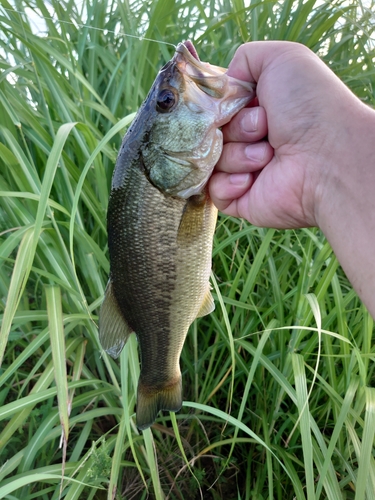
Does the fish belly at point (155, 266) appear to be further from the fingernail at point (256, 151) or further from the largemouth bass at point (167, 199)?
the fingernail at point (256, 151)

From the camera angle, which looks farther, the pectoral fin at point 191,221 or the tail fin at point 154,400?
the tail fin at point 154,400

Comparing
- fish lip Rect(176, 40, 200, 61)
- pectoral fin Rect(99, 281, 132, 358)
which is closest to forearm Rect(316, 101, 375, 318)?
fish lip Rect(176, 40, 200, 61)

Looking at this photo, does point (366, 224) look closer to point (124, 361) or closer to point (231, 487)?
point (124, 361)

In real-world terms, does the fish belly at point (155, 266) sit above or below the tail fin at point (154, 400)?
above

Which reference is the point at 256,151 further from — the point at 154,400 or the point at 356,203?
the point at 154,400

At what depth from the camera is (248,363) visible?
5.23ft

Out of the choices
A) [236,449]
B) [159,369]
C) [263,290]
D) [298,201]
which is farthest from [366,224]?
[236,449]

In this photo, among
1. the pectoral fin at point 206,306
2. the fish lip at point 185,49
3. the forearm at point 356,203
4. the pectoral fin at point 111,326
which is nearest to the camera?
the forearm at point 356,203

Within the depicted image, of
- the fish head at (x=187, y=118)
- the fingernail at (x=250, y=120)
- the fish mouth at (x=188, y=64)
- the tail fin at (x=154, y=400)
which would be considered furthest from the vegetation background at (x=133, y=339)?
the fingernail at (x=250, y=120)

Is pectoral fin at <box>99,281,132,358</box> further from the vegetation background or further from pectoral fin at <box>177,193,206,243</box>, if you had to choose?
pectoral fin at <box>177,193,206,243</box>

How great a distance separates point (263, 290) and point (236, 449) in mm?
707

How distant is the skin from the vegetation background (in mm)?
241

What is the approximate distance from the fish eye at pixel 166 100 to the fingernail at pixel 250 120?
0.20 metres

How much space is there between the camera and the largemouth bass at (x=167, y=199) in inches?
38.9
